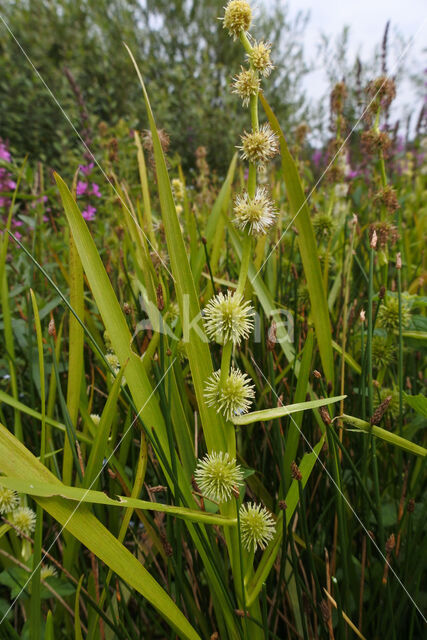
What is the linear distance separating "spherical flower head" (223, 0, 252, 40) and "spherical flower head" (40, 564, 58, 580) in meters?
0.78

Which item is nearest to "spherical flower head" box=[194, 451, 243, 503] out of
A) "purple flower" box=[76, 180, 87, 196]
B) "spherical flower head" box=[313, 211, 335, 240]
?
"spherical flower head" box=[313, 211, 335, 240]

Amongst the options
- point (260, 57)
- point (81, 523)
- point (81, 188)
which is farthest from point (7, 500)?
point (81, 188)

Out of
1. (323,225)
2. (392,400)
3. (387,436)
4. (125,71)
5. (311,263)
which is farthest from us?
(125,71)

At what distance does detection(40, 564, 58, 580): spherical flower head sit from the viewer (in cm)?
67

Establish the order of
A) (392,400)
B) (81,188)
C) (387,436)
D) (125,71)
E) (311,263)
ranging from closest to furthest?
(387,436) < (311,263) < (392,400) < (81,188) < (125,71)

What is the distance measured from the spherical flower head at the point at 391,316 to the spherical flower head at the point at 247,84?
0.50 m

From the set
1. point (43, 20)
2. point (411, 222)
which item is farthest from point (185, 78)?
point (411, 222)

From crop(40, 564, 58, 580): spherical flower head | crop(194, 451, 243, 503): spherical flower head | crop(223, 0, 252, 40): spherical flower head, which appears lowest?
crop(40, 564, 58, 580): spherical flower head

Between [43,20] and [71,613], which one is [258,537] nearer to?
[71,613]

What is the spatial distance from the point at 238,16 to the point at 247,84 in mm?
73

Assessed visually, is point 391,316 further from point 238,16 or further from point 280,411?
point 238,16

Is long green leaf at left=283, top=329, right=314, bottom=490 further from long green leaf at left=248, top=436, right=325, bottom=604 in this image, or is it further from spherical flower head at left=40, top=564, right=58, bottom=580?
spherical flower head at left=40, top=564, right=58, bottom=580

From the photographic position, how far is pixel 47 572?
68 centimetres

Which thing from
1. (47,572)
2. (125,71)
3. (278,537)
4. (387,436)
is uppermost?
(125,71)
